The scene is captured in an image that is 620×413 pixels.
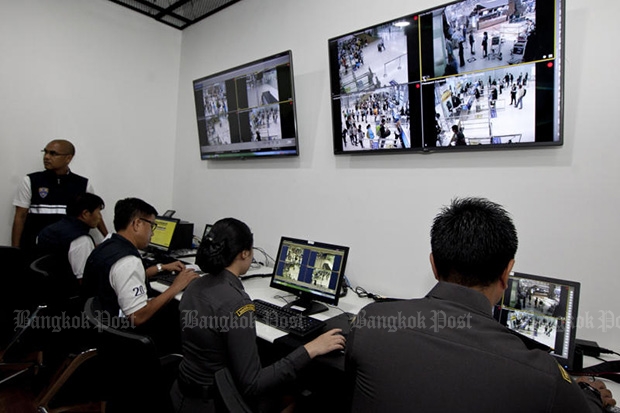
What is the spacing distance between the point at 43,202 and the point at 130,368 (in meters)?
2.25

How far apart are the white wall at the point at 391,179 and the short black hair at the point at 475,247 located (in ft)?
3.14

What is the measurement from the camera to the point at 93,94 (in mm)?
3191

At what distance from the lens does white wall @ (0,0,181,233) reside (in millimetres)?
2797

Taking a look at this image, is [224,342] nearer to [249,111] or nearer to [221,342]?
[221,342]

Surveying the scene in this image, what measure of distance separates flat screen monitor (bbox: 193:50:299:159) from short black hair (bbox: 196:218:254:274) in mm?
1206

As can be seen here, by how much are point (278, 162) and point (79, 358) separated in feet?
5.79

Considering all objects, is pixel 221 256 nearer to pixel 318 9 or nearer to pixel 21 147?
pixel 318 9

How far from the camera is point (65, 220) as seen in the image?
239 centimetres

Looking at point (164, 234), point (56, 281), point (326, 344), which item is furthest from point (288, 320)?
point (164, 234)

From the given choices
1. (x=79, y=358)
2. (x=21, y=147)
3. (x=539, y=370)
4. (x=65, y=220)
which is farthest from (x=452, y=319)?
(x=21, y=147)

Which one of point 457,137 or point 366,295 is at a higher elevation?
point 457,137

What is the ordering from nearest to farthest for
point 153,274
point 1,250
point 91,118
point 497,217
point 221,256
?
point 497,217
point 221,256
point 1,250
point 153,274
point 91,118

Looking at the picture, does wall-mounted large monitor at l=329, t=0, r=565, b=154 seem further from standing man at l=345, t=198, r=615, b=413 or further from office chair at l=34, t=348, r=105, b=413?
office chair at l=34, t=348, r=105, b=413

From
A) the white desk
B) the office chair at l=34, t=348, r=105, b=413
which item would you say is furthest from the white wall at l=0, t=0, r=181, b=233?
the office chair at l=34, t=348, r=105, b=413
